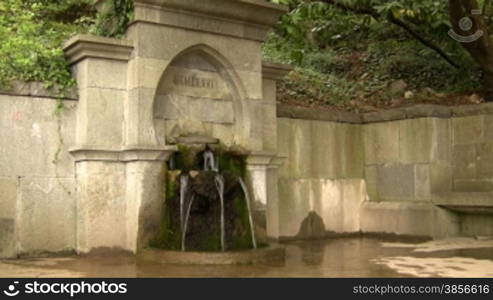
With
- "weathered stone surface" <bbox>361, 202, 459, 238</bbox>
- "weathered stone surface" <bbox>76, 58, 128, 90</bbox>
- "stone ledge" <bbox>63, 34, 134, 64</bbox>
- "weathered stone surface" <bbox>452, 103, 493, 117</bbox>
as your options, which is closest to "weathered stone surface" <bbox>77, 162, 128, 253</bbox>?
"weathered stone surface" <bbox>76, 58, 128, 90</bbox>

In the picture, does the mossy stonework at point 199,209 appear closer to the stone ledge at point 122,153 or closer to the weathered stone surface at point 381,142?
the stone ledge at point 122,153

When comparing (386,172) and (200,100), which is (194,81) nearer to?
(200,100)

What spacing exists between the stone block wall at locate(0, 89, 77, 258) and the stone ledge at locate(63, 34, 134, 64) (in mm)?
647

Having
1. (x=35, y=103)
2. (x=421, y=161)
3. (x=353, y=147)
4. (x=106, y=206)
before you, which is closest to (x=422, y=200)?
(x=421, y=161)

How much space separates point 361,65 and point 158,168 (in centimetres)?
Answer: 774

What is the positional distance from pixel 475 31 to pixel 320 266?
5.95 m

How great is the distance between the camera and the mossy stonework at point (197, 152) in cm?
782

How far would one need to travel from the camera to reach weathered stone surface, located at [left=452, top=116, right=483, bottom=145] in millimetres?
10172

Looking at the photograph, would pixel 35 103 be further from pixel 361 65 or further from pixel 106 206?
pixel 361 65

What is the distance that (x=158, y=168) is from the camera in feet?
26.6

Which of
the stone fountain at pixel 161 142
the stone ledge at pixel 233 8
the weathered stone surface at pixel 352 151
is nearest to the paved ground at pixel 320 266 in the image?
the stone fountain at pixel 161 142

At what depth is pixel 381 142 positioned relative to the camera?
440 inches

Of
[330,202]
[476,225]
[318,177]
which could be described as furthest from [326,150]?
[476,225]

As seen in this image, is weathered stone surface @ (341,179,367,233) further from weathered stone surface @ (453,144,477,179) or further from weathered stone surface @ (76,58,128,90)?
weathered stone surface @ (76,58,128,90)
